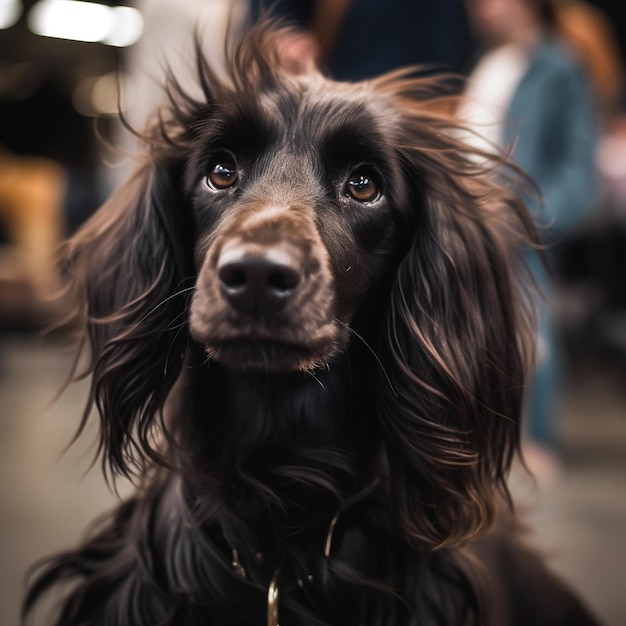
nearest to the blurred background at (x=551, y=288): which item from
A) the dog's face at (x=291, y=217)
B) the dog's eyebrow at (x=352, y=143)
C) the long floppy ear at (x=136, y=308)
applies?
the long floppy ear at (x=136, y=308)

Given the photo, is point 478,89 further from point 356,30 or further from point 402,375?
point 402,375

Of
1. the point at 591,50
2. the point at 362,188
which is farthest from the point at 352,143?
the point at 591,50

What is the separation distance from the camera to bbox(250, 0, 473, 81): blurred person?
2.21 meters

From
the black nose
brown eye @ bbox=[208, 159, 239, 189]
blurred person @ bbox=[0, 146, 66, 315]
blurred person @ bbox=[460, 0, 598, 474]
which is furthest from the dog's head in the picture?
blurred person @ bbox=[0, 146, 66, 315]

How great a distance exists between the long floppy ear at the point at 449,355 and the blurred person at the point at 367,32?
112 centimetres

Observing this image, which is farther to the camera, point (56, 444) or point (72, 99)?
point (72, 99)

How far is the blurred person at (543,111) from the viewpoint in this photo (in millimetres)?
2521

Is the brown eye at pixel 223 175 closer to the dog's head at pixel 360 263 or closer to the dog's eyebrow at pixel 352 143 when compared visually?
the dog's head at pixel 360 263

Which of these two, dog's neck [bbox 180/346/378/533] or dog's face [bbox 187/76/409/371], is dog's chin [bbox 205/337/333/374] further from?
dog's neck [bbox 180/346/378/533]

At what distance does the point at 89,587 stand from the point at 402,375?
0.56 m

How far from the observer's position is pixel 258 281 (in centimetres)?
88

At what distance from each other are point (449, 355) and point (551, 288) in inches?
46.2

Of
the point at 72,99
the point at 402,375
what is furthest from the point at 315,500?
the point at 72,99

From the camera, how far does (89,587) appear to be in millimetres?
1142
